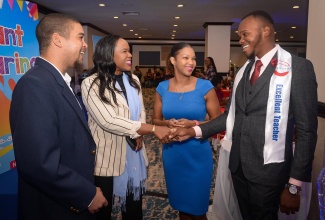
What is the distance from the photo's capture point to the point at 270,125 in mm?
1729

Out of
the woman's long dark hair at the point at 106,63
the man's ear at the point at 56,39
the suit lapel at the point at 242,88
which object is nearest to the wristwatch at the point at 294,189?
the suit lapel at the point at 242,88

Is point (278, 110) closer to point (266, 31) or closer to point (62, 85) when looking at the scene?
point (266, 31)

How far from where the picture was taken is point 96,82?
7.11 ft

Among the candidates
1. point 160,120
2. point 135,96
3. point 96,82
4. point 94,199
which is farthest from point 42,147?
point 160,120

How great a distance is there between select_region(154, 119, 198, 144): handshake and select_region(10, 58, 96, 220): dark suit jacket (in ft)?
2.78

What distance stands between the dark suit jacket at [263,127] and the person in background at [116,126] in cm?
75

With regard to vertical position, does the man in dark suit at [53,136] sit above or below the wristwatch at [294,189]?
above

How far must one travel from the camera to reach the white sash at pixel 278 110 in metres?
1.69

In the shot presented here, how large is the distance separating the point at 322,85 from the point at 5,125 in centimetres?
316

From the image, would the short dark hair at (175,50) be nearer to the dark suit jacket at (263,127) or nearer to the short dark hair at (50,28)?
the dark suit jacket at (263,127)

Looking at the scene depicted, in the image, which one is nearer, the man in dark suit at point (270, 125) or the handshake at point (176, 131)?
the man in dark suit at point (270, 125)

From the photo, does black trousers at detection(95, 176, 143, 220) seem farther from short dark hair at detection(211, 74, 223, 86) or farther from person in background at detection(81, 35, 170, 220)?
short dark hair at detection(211, 74, 223, 86)

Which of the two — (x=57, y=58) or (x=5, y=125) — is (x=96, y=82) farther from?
(x=5, y=125)

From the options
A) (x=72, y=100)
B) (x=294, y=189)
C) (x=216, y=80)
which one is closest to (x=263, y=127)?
(x=294, y=189)
